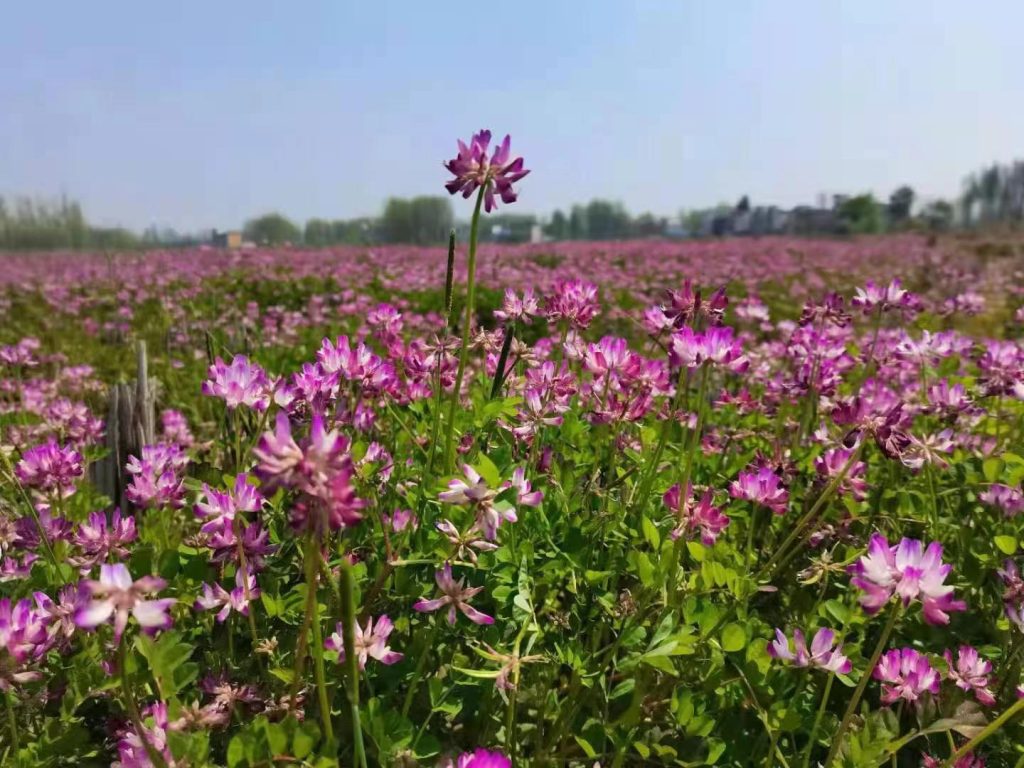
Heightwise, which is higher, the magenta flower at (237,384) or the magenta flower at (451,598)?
the magenta flower at (237,384)

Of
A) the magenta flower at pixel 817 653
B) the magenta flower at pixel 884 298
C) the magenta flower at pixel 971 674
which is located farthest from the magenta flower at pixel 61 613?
the magenta flower at pixel 884 298

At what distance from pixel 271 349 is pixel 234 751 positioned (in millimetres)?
4901

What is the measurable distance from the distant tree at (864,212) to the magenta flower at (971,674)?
248 feet

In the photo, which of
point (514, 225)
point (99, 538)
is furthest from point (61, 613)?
point (514, 225)

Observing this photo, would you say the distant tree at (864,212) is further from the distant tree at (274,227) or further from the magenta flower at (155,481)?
the magenta flower at (155,481)

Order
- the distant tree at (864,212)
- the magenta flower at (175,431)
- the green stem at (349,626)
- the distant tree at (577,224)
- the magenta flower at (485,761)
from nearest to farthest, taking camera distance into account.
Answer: the green stem at (349,626), the magenta flower at (485,761), the magenta flower at (175,431), the distant tree at (577,224), the distant tree at (864,212)

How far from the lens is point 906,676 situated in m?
1.56

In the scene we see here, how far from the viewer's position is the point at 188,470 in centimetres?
286

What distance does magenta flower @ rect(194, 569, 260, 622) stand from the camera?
1.56m

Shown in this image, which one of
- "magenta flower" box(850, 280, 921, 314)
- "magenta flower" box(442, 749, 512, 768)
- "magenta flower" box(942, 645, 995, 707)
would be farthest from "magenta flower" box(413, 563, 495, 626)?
"magenta flower" box(850, 280, 921, 314)

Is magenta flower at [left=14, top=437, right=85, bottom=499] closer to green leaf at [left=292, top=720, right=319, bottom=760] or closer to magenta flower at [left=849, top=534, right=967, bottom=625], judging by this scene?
green leaf at [left=292, top=720, right=319, bottom=760]

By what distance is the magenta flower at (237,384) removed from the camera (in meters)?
1.55

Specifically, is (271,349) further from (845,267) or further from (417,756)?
(845,267)

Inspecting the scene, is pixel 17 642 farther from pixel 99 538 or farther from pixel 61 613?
pixel 99 538
